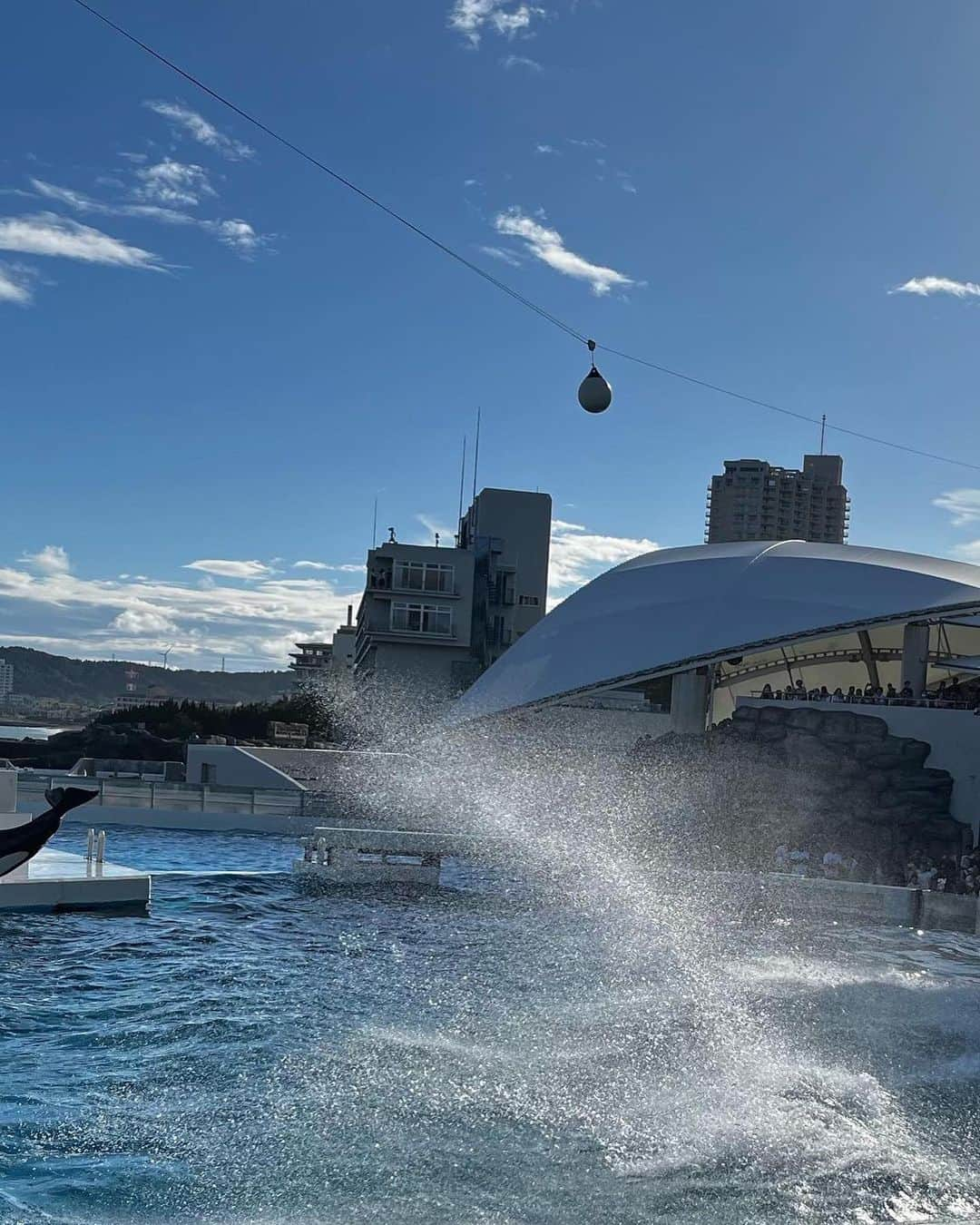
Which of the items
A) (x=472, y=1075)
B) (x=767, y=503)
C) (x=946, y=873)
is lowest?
(x=472, y=1075)

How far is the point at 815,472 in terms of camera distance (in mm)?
184500

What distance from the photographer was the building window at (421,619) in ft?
182

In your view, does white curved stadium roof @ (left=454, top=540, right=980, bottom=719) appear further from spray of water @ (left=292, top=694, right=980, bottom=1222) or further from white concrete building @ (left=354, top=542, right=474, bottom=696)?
white concrete building @ (left=354, top=542, right=474, bottom=696)

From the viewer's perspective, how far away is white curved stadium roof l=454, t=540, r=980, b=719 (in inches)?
A: 1231

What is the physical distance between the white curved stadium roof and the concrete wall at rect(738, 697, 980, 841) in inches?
91.1

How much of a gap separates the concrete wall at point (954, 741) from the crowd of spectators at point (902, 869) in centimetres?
257

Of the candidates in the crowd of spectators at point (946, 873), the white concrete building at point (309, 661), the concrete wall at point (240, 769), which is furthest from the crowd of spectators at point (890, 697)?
the white concrete building at point (309, 661)

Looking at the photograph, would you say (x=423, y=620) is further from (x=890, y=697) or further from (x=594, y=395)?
(x=594, y=395)

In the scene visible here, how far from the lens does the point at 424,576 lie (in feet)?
183

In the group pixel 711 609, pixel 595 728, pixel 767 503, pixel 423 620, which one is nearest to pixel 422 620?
pixel 423 620

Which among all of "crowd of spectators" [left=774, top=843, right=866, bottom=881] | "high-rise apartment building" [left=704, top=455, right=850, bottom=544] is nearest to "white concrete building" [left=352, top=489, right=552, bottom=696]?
"crowd of spectators" [left=774, top=843, right=866, bottom=881]

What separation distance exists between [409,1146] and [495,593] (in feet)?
172

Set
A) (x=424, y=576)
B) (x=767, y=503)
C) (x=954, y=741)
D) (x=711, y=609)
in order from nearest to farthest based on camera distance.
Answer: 1. (x=954, y=741)
2. (x=711, y=609)
3. (x=424, y=576)
4. (x=767, y=503)

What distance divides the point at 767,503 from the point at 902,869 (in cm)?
16187
